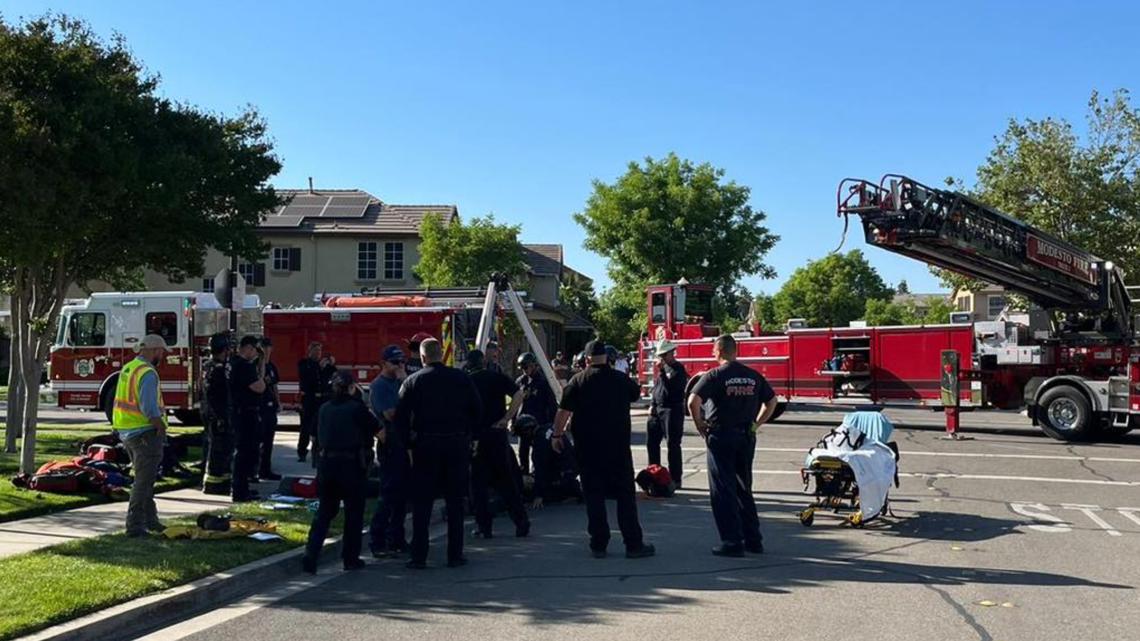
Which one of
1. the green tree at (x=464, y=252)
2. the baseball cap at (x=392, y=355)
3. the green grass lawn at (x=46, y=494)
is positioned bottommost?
the green grass lawn at (x=46, y=494)

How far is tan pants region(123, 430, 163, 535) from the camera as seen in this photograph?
8922 mm

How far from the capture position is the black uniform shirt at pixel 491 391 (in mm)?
9609

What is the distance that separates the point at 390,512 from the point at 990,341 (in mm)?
15287

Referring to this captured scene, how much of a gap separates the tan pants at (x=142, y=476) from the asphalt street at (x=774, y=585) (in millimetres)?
1854

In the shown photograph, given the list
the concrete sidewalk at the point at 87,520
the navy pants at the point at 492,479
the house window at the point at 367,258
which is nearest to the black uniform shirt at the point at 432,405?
the navy pants at the point at 492,479

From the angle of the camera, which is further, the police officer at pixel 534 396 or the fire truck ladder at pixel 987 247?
the fire truck ladder at pixel 987 247

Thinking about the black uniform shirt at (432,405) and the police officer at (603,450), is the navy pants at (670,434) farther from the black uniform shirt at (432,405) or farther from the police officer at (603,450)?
the black uniform shirt at (432,405)

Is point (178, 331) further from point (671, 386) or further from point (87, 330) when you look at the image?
point (671, 386)

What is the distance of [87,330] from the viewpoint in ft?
69.3

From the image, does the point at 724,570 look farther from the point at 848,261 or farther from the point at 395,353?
the point at 848,261

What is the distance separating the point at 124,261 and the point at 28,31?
3367 mm

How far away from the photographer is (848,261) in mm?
95250

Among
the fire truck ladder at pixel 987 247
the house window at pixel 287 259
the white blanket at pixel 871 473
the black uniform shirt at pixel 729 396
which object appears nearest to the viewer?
the black uniform shirt at pixel 729 396

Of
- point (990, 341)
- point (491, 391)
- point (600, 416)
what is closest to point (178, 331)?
point (491, 391)
